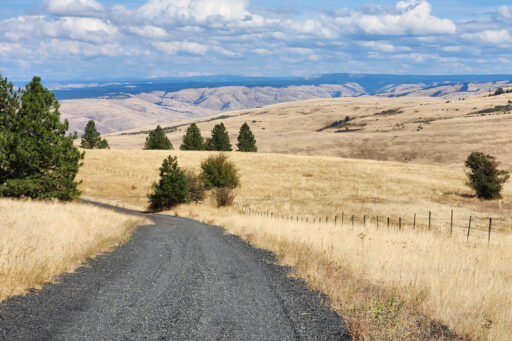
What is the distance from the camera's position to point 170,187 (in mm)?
47031

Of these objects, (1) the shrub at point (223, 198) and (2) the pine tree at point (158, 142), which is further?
(2) the pine tree at point (158, 142)

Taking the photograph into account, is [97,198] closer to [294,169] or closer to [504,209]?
[294,169]

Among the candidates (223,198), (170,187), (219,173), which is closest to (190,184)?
(170,187)

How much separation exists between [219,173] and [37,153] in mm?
29496

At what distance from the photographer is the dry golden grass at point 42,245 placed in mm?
9203

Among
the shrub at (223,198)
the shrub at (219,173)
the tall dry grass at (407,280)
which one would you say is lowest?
the shrub at (223,198)

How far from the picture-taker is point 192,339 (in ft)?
22.2

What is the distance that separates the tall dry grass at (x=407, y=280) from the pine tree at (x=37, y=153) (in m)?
18.5

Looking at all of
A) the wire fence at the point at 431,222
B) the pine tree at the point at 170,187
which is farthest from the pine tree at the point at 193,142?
the wire fence at the point at 431,222

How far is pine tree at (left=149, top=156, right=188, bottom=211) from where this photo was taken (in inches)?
1854

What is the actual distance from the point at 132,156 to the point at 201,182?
28.9m

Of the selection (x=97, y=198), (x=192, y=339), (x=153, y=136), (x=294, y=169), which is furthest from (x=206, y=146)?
(x=192, y=339)

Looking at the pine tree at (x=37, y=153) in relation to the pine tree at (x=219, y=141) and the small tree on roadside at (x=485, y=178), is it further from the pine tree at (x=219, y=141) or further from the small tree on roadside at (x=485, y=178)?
the pine tree at (x=219, y=141)

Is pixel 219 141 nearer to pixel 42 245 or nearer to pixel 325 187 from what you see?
pixel 325 187
